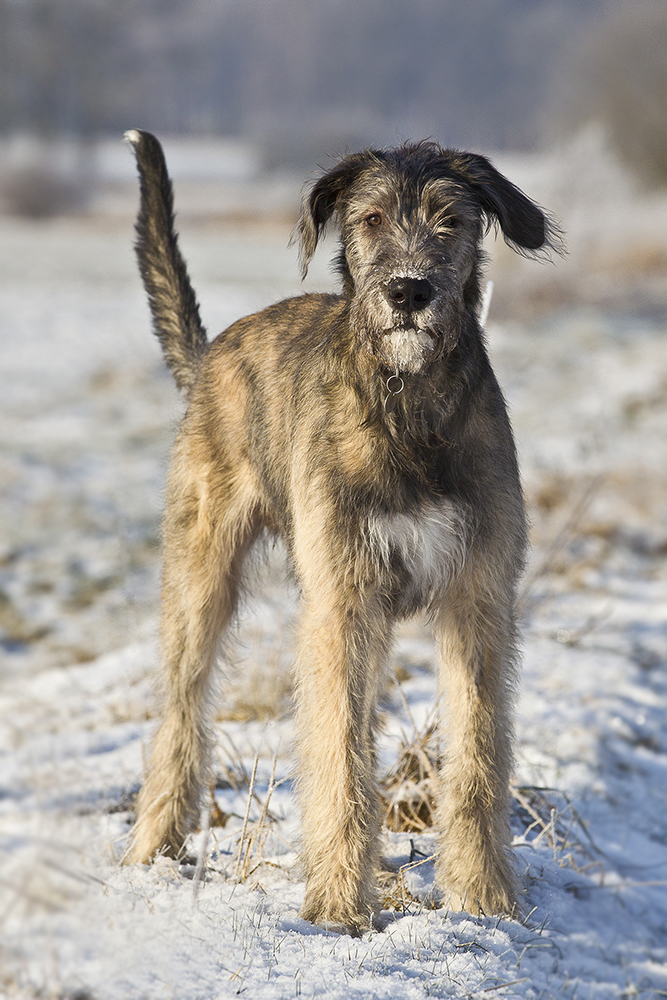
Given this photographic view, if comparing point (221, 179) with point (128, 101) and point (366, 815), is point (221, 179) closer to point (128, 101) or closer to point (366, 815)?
point (128, 101)

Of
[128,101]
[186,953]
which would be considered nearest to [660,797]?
[186,953]

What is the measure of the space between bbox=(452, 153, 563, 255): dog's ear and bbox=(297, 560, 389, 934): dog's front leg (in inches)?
Result: 50.1

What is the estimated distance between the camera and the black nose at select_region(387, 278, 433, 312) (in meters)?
2.85

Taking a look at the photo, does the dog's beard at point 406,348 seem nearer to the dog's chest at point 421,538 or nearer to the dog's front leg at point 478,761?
the dog's chest at point 421,538

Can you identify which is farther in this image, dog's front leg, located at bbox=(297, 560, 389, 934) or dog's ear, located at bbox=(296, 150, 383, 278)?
dog's ear, located at bbox=(296, 150, 383, 278)

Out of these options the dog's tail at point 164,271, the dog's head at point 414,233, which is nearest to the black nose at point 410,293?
the dog's head at point 414,233

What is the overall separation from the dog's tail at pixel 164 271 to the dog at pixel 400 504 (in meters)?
0.88

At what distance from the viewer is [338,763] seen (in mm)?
3182

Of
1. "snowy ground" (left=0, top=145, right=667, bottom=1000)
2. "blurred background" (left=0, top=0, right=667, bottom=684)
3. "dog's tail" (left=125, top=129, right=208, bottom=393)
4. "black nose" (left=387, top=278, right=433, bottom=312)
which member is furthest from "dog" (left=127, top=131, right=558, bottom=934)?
"dog's tail" (left=125, top=129, right=208, bottom=393)

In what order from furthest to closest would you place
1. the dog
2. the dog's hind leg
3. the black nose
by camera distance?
the dog's hind leg → the dog → the black nose

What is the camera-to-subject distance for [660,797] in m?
4.97

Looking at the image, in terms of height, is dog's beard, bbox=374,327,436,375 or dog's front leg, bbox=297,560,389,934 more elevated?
dog's beard, bbox=374,327,436,375

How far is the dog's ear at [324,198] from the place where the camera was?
3.35 m

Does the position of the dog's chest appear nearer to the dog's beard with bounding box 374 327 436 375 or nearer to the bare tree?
the dog's beard with bounding box 374 327 436 375
